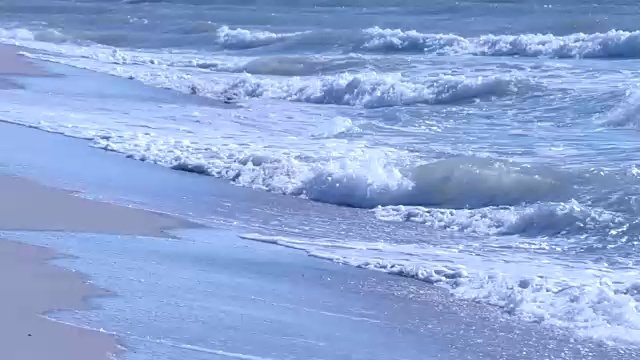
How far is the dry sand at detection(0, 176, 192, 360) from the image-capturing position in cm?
623

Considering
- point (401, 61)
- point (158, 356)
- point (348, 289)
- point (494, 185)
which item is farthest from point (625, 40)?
point (158, 356)

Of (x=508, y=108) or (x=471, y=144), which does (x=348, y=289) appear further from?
(x=508, y=108)

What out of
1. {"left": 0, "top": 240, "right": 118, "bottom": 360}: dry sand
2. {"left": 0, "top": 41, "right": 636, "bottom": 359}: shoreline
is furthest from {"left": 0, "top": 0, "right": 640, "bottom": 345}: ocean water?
{"left": 0, "top": 240, "right": 118, "bottom": 360}: dry sand

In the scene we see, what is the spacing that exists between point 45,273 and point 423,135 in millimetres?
6517

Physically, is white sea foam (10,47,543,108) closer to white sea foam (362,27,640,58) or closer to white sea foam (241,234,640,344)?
white sea foam (362,27,640,58)

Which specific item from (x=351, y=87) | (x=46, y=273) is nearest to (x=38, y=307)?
(x=46, y=273)

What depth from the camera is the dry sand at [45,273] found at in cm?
623

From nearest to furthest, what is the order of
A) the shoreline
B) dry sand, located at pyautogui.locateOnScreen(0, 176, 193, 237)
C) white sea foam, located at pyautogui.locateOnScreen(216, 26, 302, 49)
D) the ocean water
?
the shoreline, the ocean water, dry sand, located at pyautogui.locateOnScreen(0, 176, 193, 237), white sea foam, located at pyautogui.locateOnScreen(216, 26, 302, 49)

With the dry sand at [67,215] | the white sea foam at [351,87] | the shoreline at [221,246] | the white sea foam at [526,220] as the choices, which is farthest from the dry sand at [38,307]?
the white sea foam at [351,87]

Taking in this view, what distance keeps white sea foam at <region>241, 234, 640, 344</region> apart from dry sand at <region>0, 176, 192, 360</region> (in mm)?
1034

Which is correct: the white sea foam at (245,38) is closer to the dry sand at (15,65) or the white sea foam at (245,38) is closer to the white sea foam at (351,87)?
the dry sand at (15,65)

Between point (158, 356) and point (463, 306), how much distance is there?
1.96 m

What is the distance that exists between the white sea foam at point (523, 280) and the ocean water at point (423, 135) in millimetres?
13

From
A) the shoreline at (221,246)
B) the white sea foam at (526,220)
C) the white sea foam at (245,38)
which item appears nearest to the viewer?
the shoreline at (221,246)
